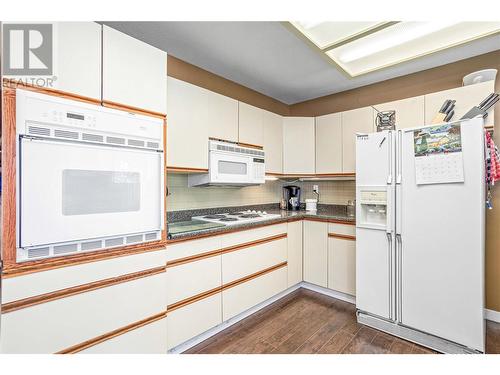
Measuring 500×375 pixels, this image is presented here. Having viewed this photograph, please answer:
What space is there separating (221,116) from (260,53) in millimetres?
683

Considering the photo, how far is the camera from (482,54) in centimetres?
229

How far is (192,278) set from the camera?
72.7 inches

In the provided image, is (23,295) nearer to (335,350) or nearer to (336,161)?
(335,350)

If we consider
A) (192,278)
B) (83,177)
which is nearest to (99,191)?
(83,177)

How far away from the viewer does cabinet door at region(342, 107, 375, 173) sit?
2744 mm

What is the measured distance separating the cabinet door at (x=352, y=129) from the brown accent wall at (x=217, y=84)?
1.04 metres

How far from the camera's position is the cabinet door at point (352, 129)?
2744 mm

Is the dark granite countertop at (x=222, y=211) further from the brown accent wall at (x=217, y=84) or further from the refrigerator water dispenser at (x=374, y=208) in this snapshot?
the brown accent wall at (x=217, y=84)

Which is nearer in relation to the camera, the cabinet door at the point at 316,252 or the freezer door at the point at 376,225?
the freezer door at the point at 376,225

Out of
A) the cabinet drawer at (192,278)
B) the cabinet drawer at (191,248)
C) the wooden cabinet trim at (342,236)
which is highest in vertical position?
the cabinet drawer at (191,248)

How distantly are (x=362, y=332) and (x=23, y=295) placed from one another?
2344 mm

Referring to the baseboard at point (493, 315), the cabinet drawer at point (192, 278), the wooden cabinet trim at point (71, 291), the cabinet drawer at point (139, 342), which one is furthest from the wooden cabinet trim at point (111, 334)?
the baseboard at point (493, 315)

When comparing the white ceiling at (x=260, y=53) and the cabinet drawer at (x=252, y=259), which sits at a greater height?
the white ceiling at (x=260, y=53)

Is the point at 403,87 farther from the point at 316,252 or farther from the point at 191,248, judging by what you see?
the point at 191,248
